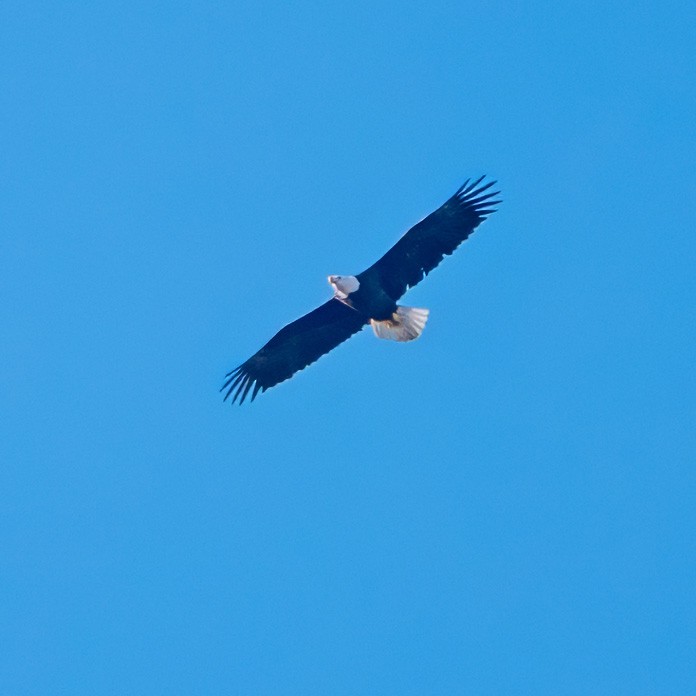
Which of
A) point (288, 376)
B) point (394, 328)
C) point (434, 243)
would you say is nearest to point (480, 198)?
point (434, 243)

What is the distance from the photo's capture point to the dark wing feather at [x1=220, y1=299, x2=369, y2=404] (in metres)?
17.1

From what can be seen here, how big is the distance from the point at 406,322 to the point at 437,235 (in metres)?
1.17

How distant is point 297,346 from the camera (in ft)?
56.7

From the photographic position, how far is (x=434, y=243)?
650 inches

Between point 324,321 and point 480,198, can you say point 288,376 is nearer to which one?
point 324,321

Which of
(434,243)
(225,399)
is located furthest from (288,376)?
(434,243)

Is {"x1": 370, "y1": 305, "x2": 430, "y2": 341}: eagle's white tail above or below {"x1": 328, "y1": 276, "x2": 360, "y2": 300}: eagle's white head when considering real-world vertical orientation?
below

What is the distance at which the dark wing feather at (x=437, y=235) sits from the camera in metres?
16.4

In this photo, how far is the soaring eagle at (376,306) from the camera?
54.0 ft

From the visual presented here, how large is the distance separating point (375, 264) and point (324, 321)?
102cm

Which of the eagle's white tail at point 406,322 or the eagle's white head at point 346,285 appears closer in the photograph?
the eagle's white head at point 346,285

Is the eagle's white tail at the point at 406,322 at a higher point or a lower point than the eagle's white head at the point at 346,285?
lower

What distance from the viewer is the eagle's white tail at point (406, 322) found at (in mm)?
17094

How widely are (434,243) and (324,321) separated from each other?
1595mm
